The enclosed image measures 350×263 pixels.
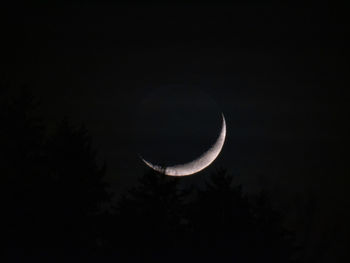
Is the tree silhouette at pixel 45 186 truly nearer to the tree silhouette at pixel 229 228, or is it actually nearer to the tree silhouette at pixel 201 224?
the tree silhouette at pixel 201 224

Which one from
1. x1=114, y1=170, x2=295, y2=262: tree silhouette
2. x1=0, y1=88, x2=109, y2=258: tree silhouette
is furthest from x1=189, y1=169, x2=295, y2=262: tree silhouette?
x1=0, y1=88, x2=109, y2=258: tree silhouette

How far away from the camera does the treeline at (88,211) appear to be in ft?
52.2

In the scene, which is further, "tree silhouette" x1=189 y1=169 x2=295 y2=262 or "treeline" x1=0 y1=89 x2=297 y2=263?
"tree silhouette" x1=189 y1=169 x2=295 y2=262

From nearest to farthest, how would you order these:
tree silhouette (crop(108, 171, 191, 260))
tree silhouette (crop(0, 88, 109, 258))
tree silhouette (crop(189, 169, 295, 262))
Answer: tree silhouette (crop(0, 88, 109, 258)), tree silhouette (crop(108, 171, 191, 260)), tree silhouette (crop(189, 169, 295, 262))

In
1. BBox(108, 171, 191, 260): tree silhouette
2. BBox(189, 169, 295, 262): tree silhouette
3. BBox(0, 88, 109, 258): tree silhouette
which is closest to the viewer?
BBox(0, 88, 109, 258): tree silhouette

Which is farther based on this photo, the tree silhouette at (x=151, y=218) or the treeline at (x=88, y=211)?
the tree silhouette at (x=151, y=218)

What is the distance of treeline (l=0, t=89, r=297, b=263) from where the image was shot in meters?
15.9

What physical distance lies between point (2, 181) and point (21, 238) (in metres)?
1.37

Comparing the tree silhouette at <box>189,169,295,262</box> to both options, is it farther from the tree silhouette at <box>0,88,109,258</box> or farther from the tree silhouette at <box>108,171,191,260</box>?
the tree silhouette at <box>0,88,109,258</box>

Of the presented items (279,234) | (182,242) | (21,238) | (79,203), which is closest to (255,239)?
(279,234)

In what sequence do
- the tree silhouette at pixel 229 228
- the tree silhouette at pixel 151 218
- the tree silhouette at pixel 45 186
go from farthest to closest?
the tree silhouette at pixel 229 228
the tree silhouette at pixel 151 218
the tree silhouette at pixel 45 186

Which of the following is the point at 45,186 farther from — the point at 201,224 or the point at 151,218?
the point at 201,224

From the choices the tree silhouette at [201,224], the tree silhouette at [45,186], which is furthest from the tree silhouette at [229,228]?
the tree silhouette at [45,186]

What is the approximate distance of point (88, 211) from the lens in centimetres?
1717
